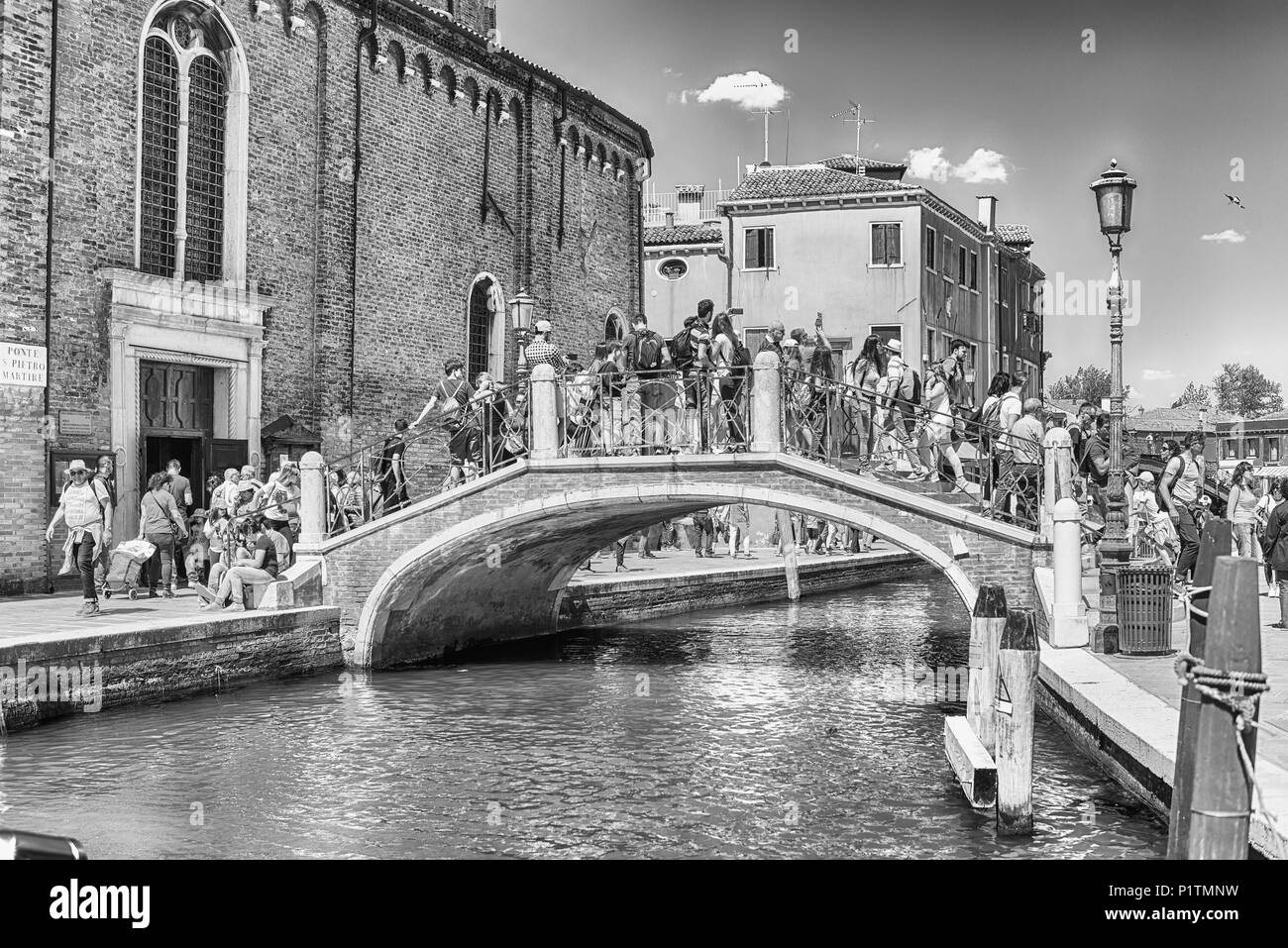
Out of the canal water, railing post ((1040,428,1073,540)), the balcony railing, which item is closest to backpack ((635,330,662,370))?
the canal water

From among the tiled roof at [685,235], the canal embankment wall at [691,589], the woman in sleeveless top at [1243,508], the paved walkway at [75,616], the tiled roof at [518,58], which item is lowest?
the canal embankment wall at [691,589]

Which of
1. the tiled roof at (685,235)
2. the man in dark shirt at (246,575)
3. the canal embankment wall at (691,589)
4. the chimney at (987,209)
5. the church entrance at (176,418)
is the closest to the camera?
the man in dark shirt at (246,575)

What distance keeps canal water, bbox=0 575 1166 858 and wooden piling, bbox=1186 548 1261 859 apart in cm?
365

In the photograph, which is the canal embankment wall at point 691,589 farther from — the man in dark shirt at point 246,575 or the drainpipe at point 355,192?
the man in dark shirt at point 246,575

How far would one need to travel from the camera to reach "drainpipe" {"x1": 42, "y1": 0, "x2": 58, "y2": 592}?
1548 cm

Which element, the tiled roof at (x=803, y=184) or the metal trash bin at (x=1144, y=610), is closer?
the metal trash bin at (x=1144, y=610)

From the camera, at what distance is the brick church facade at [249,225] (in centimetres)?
1544

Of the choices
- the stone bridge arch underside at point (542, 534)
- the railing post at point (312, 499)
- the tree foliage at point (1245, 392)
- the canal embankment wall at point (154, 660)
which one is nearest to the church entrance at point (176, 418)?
the railing post at point (312, 499)

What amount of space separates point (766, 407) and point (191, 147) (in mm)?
8867

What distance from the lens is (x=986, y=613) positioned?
9.34 m

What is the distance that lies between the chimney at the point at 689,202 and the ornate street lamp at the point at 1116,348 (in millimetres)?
26158

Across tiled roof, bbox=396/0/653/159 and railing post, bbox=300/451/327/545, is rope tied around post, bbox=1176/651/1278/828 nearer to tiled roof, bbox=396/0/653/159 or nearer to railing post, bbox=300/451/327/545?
railing post, bbox=300/451/327/545
